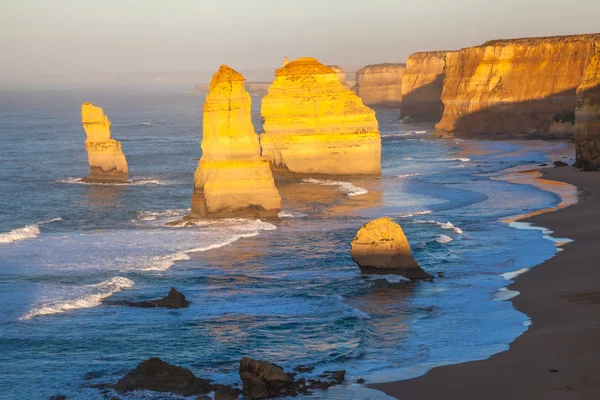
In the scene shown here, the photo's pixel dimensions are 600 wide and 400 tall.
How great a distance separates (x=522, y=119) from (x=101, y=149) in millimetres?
53681

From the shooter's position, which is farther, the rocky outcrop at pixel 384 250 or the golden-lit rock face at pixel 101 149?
the golden-lit rock face at pixel 101 149

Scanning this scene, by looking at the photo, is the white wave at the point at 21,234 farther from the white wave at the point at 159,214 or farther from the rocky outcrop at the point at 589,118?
the rocky outcrop at the point at 589,118

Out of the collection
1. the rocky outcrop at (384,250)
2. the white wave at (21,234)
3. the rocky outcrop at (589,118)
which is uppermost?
the rocky outcrop at (589,118)

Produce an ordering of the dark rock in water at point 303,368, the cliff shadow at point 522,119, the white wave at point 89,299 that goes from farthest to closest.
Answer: the cliff shadow at point 522,119, the white wave at point 89,299, the dark rock in water at point 303,368

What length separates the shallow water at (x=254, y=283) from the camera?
19.5 meters

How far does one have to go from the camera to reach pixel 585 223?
3562 cm

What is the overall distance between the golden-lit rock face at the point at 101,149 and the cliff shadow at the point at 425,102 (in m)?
89.0

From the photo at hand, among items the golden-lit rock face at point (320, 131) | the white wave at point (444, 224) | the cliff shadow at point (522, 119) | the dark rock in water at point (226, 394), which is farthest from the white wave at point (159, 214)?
the cliff shadow at point (522, 119)

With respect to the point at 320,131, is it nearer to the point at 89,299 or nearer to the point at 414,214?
the point at 414,214

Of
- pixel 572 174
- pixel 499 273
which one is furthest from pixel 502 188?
pixel 499 273

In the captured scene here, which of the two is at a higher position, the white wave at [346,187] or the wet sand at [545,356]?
the wet sand at [545,356]

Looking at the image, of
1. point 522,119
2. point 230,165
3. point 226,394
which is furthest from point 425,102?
point 226,394

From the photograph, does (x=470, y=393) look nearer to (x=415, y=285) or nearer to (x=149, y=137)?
(x=415, y=285)

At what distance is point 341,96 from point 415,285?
33.3 metres
